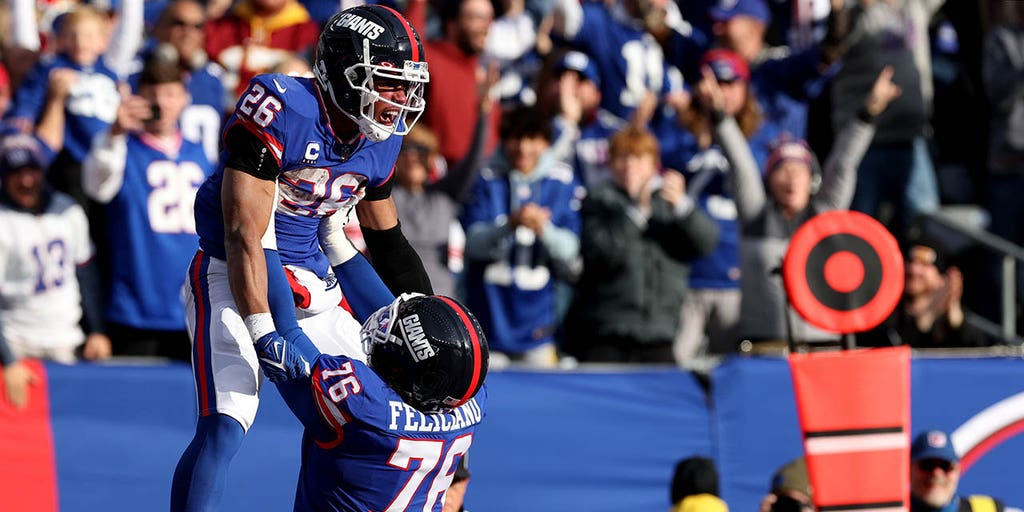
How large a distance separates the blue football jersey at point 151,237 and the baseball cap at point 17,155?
470 mm

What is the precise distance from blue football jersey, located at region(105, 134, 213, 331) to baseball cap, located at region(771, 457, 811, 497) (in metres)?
3.23

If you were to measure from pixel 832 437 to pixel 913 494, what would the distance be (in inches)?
41.3

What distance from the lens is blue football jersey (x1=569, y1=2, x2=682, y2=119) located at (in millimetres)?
9547

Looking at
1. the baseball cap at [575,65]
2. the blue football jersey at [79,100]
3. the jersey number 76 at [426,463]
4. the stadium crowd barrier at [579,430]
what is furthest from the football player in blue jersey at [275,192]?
the baseball cap at [575,65]

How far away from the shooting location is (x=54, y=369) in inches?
286

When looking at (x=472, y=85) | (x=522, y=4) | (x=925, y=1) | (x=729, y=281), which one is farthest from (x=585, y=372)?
(x=925, y=1)

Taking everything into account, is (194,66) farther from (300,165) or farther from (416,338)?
(416,338)

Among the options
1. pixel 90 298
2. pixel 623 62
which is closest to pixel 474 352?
pixel 90 298

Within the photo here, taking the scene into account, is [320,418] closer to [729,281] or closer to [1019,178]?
[729,281]

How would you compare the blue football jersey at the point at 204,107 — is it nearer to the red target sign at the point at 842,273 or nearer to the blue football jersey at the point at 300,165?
the blue football jersey at the point at 300,165

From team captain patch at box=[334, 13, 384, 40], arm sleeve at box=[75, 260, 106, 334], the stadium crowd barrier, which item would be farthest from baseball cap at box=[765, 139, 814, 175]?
arm sleeve at box=[75, 260, 106, 334]

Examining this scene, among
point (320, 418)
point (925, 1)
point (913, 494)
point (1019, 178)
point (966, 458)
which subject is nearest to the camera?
point (320, 418)

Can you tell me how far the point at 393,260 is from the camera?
18.5ft

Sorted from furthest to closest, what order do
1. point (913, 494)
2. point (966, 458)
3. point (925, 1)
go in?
point (925, 1) < point (966, 458) < point (913, 494)
